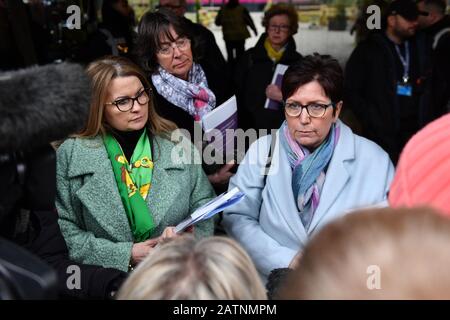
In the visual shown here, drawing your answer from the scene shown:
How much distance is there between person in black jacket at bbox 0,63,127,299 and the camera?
0.99 meters

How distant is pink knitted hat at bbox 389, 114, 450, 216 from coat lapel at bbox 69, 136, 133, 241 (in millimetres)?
1083

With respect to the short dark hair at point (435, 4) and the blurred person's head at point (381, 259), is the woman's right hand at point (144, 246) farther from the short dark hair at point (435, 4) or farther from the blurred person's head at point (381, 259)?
the short dark hair at point (435, 4)

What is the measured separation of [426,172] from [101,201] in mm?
1207

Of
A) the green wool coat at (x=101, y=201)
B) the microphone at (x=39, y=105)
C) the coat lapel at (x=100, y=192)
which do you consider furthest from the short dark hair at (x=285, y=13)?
the microphone at (x=39, y=105)

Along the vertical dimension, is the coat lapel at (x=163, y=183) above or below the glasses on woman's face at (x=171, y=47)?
below

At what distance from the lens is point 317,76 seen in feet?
6.97

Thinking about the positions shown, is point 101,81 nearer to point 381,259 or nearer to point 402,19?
point 381,259

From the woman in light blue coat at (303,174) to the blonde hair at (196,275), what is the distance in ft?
3.02

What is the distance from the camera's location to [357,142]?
6.94 feet

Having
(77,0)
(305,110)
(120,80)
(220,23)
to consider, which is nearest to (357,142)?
(305,110)

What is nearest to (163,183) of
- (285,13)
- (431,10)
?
(285,13)

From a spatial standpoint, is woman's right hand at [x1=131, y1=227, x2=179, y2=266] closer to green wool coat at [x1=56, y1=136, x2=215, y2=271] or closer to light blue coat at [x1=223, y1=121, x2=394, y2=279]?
green wool coat at [x1=56, y1=136, x2=215, y2=271]

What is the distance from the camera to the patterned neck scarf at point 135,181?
6.48ft
